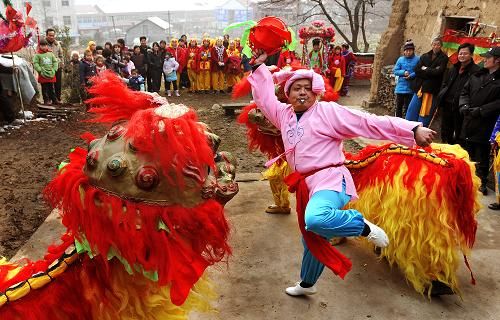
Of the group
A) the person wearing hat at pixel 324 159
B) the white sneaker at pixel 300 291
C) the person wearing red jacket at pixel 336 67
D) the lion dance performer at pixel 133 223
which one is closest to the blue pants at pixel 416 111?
the person wearing red jacket at pixel 336 67

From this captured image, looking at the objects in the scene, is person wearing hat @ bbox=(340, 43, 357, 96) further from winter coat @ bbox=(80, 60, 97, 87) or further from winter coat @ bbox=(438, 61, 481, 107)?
winter coat @ bbox=(80, 60, 97, 87)

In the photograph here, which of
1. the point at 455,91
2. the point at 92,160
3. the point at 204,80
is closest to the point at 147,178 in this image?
the point at 92,160

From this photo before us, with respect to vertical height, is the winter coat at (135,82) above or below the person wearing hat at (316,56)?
below

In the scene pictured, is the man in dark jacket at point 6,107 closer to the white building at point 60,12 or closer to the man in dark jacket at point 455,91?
the man in dark jacket at point 455,91

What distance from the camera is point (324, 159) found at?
112 inches

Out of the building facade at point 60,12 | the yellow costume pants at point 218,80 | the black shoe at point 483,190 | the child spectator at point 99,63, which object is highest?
the building facade at point 60,12

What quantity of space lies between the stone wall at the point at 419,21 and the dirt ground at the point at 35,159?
2.74 m

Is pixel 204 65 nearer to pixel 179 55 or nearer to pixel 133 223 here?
pixel 179 55

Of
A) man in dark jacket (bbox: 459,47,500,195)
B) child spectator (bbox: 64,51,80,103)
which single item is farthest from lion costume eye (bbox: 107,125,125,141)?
child spectator (bbox: 64,51,80,103)

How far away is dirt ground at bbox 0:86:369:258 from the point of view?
4.44 meters

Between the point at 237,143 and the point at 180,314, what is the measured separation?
559cm

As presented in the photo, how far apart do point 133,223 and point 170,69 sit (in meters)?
10.8

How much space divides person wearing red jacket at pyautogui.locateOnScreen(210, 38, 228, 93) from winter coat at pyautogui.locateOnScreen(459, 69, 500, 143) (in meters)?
8.61

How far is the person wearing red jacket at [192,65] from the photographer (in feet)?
41.7
